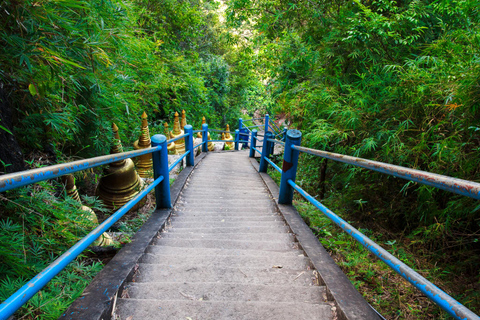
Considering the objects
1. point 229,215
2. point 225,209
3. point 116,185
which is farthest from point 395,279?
point 116,185

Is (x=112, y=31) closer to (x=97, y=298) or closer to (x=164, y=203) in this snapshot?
(x=164, y=203)

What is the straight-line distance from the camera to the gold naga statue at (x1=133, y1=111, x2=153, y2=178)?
5812 millimetres

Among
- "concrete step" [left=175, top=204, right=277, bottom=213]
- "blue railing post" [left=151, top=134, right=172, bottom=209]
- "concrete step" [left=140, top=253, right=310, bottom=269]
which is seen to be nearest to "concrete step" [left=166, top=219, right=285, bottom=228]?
"blue railing post" [left=151, top=134, right=172, bottom=209]

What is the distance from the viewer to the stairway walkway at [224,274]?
1.33 metres

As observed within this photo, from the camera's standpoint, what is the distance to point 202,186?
14.1 feet

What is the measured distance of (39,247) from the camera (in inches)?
65.6

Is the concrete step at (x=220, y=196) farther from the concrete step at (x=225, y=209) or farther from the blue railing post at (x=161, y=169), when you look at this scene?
the blue railing post at (x=161, y=169)

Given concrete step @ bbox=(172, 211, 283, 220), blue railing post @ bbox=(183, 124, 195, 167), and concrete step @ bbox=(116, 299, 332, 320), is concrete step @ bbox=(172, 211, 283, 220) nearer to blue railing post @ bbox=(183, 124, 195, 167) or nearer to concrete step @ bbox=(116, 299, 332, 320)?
concrete step @ bbox=(116, 299, 332, 320)

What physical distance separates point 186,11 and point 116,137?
311 inches

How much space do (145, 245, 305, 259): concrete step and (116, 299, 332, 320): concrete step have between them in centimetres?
59

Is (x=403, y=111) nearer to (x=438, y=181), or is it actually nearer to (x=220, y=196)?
(x=438, y=181)

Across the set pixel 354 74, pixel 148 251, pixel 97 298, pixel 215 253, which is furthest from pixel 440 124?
pixel 97 298

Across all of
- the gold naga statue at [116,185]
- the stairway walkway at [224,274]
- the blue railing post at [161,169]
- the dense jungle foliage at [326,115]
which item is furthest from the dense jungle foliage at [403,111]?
the gold naga statue at [116,185]

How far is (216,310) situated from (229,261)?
0.56 meters
